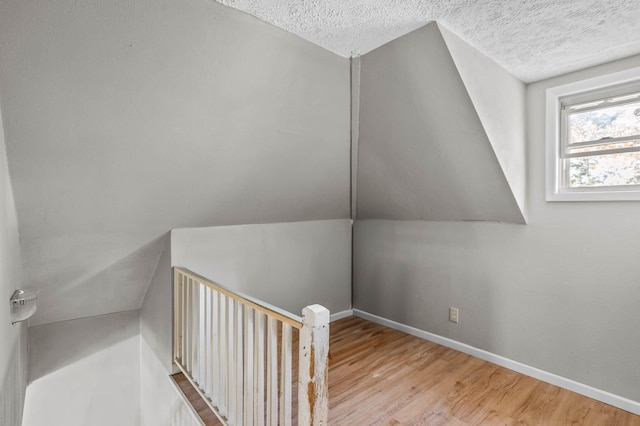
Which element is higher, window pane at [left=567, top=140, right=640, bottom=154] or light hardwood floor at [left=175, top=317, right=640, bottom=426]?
window pane at [left=567, top=140, right=640, bottom=154]

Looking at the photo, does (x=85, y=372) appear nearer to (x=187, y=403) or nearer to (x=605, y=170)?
(x=187, y=403)

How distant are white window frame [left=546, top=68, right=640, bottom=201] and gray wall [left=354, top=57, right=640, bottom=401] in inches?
1.7

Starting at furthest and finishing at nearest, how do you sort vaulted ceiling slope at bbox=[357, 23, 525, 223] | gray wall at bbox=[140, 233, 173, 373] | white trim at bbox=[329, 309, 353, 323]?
white trim at bbox=[329, 309, 353, 323]
gray wall at bbox=[140, 233, 173, 373]
vaulted ceiling slope at bbox=[357, 23, 525, 223]

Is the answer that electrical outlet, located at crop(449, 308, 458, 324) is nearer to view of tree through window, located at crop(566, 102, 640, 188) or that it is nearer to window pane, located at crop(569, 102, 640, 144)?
view of tree through window, located at crop(566, 102, 640, 188)

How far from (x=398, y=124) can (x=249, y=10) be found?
1.27m

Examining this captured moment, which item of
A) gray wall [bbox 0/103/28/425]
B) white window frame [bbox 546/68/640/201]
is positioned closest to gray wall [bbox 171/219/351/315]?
gray wall [bbox 0/103/28/425]

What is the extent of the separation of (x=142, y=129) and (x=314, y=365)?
1520 millimetres

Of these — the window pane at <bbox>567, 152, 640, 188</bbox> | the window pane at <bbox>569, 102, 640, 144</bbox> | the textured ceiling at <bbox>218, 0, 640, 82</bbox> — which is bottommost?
the window pane at <bbox>567, 152, 640, 188</bbox>

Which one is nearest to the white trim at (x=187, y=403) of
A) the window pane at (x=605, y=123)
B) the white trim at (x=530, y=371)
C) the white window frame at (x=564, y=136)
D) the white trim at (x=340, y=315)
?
the white trim at (x=340, y=315)

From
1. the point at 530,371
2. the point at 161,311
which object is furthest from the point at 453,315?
the point at 161,311

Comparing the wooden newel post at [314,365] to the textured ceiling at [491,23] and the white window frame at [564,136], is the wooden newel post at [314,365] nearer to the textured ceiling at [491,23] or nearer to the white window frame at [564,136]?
the textured ceiling at [491,23]

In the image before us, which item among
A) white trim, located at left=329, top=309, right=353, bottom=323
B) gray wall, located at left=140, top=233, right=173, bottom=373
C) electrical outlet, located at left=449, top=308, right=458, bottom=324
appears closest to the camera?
gray wall, located at left=140, top=233, right=173, bottom=373

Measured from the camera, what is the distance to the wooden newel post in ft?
4.01

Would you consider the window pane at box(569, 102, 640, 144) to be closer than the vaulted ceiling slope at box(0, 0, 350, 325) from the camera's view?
No
